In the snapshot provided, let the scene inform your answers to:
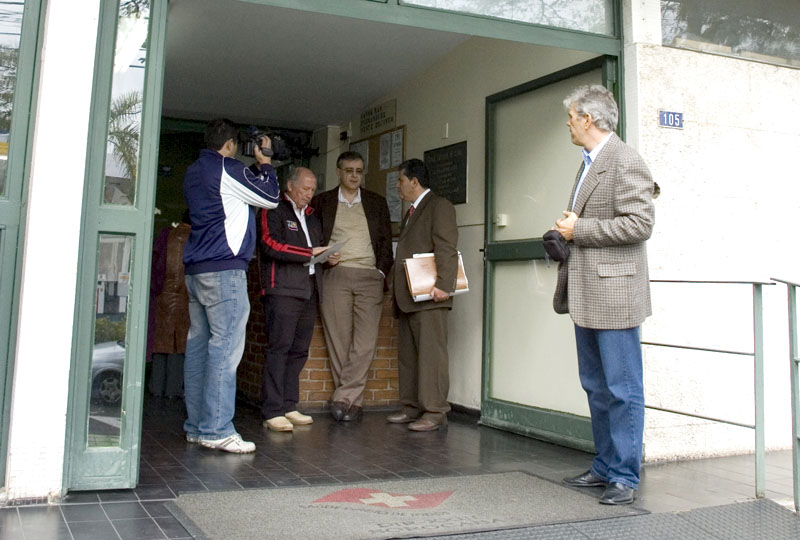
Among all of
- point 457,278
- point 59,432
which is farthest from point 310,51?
point 59,432

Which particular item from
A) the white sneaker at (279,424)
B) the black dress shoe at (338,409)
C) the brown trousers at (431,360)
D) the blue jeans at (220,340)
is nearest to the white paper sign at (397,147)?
the brown trousers at (431,360)

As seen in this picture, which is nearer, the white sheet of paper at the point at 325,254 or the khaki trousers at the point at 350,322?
the white sheet of paper at the point at 325,254

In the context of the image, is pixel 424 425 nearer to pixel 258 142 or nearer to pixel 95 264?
pixel 258 142

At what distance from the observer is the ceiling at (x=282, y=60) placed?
20.4ft

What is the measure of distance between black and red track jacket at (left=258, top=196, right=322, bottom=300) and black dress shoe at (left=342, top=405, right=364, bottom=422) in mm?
927

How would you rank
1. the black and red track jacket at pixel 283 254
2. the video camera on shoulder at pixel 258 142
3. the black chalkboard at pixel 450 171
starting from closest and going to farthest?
the video camera on shoulder at pixel 258 142 < the black and red track jacket at pixel 283 254 < the black chalkboard at pixel 450 171

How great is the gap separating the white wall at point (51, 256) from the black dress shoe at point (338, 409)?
2624 millimetres

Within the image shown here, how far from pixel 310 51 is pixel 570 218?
3.90m

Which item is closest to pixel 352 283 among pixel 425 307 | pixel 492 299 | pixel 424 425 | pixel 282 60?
pixel 425 307

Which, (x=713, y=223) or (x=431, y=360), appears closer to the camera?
(x=713, y=223)

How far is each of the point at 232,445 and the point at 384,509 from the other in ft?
4.54

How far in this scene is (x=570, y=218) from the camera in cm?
369

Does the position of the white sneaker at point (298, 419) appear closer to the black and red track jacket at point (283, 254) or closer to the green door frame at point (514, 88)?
the black and red track jacket at point (283, 254)

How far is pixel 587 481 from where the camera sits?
153 inches
